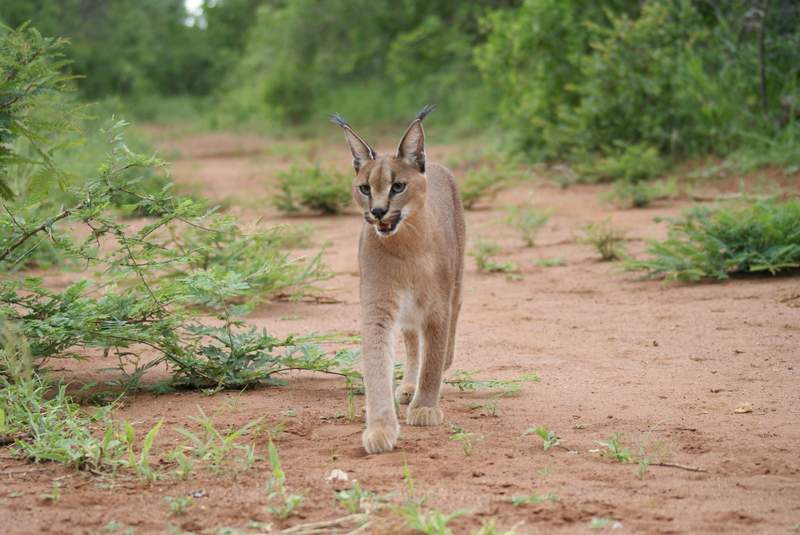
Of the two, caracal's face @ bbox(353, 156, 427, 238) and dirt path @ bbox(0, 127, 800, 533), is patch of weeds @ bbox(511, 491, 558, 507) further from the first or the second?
caracal's face @ bbox(353, 156, 427, 238)

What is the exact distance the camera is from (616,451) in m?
4.10

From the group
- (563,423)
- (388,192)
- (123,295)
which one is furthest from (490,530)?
(123,295)

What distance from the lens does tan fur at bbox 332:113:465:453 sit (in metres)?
4.73

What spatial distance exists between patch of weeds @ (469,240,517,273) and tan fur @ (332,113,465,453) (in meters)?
3.63

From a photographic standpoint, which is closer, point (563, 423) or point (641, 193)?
point (563, 423)

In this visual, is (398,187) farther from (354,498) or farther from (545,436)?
(354,498)

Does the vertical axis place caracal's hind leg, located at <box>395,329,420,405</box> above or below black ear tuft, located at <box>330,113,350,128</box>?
below

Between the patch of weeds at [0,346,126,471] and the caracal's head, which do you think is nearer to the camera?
the patch of weeds at [0,346,126,471]

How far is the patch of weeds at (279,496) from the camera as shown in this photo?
3.53m

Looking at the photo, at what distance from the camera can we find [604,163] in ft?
40.6

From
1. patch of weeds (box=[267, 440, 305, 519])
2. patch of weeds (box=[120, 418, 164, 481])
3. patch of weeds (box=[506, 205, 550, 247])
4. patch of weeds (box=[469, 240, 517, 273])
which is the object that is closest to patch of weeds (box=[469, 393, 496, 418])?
patch of weeds (box=[267, 440, 305, 519])

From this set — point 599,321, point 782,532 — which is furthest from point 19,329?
point 599,321

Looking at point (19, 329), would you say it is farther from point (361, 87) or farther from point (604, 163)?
point (361, 87)

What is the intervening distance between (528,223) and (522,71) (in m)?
A: 5.27
